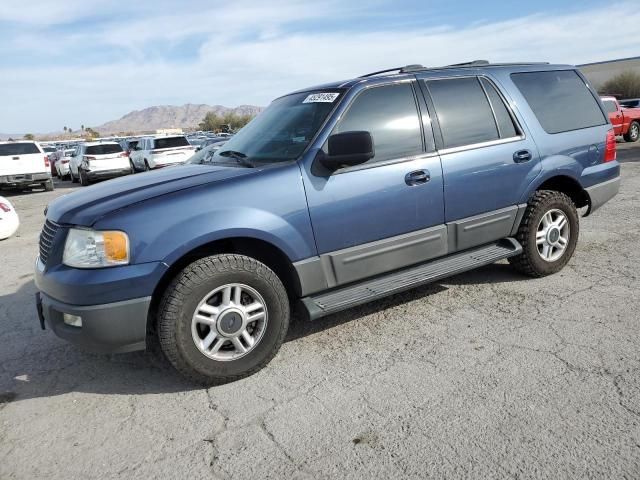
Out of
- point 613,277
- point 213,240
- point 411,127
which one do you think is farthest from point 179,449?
point 613,277

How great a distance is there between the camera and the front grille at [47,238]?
3193 millimetres

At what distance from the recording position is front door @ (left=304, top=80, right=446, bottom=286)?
3.38 meters

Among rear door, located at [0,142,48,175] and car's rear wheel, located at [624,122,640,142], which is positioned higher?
rear door, located at [0,142,48,175]

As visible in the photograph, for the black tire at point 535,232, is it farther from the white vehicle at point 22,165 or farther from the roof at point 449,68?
the white vehicle at point 22,165

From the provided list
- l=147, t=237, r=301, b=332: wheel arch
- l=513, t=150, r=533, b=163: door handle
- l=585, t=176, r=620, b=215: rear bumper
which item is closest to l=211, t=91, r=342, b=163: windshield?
l=147, t=237, r=301, b=332: wheel arch

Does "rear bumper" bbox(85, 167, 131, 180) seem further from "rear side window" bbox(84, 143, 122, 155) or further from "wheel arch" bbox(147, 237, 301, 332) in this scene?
"wheel arch" bbox(147, 237, 301, 332)

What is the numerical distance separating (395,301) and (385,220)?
995 mm

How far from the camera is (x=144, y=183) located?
136 inches

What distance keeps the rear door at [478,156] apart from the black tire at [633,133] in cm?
1788

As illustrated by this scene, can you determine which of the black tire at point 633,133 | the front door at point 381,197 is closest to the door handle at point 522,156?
the front door at point 381,197

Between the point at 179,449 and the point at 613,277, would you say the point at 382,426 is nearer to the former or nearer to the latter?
the point at 179,449

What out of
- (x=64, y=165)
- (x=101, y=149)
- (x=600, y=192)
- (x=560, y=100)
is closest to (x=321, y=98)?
(x=560, y=100)

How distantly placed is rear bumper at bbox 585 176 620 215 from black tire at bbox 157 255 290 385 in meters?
3.22

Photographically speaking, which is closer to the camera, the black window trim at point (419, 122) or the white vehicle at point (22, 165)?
the black window trim at point (419, 122)
